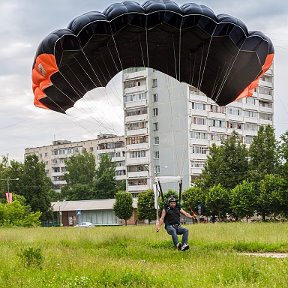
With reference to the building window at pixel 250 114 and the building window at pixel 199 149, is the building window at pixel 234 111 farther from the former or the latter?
the building window at pixel 199 149

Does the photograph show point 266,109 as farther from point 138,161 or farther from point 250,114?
point 138,161

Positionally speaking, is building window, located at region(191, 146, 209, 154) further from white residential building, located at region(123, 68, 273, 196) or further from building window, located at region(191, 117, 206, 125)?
building window, located at region(191, 117, 206, 125)

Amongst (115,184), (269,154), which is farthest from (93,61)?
(115,184)

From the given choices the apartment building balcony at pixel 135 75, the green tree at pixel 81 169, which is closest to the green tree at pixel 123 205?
the apartment building balcony at pixel 135 75

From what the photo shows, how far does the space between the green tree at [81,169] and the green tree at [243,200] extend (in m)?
58.7

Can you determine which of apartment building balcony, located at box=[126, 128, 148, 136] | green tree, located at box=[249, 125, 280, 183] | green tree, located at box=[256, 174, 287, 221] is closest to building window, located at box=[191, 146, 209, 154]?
apartment building balcony, located at box=[126, 128, 148, 136]

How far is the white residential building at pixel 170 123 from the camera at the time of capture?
267 ft

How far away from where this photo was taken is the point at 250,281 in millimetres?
9086

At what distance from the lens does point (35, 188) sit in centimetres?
8612

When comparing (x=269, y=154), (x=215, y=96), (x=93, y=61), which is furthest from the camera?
(x=269, y=154)

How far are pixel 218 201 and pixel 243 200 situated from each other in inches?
169

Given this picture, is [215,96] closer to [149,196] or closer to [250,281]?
[250,281]

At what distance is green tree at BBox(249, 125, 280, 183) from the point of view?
62.3 metres

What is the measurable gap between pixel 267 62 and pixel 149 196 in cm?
5474
